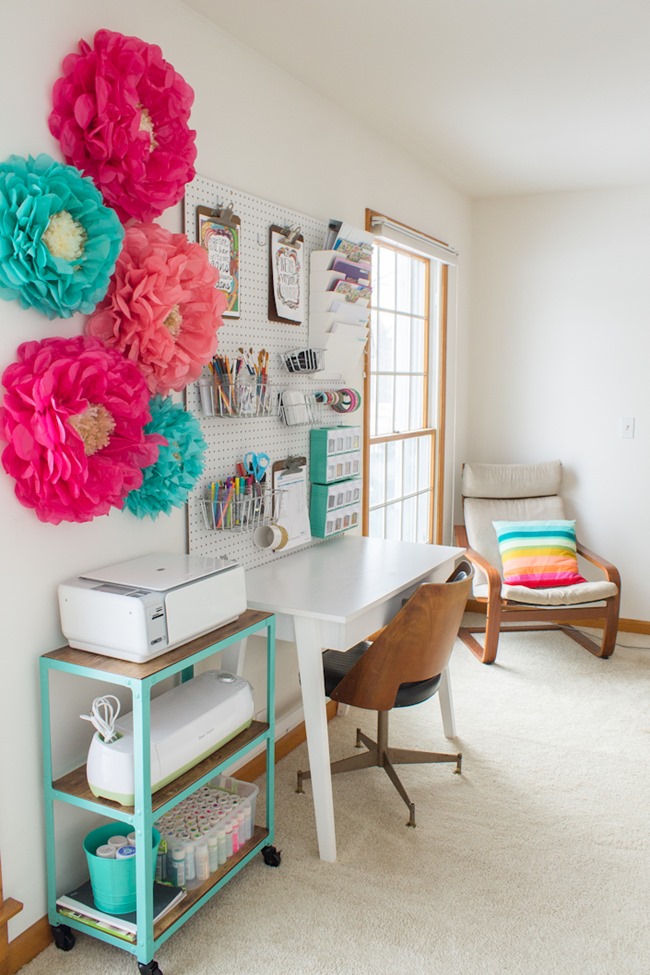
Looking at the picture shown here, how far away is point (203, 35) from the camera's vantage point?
232cm

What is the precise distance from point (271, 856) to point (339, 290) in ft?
6.22

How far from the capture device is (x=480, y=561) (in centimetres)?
403

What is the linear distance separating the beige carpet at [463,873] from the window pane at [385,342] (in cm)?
160

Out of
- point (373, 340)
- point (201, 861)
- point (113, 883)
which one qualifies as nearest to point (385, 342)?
Answer: point (373, 340)

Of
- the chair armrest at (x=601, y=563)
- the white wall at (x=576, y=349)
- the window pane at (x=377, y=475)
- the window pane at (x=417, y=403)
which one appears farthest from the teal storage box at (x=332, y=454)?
the white wall at (x=576, y=349)

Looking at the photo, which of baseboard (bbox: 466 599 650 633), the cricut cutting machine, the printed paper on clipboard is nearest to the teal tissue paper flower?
the cricut cutting machine

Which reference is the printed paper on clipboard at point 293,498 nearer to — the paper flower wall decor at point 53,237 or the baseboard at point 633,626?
the paper flower wall decor at point 53,237

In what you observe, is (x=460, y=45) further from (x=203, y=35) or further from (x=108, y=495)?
(x=108, y=495)

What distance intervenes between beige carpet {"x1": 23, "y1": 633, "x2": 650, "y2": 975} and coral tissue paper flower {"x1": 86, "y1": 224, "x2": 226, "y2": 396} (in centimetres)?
138

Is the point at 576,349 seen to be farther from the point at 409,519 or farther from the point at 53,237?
the point at 53,237

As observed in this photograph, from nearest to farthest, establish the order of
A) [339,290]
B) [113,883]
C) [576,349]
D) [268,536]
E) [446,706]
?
[113,883], [268,536], [339,290], [446,706], [576,349]

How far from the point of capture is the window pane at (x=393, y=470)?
392 cm

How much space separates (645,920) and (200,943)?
115 centimetres

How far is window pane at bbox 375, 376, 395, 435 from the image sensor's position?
382cm
